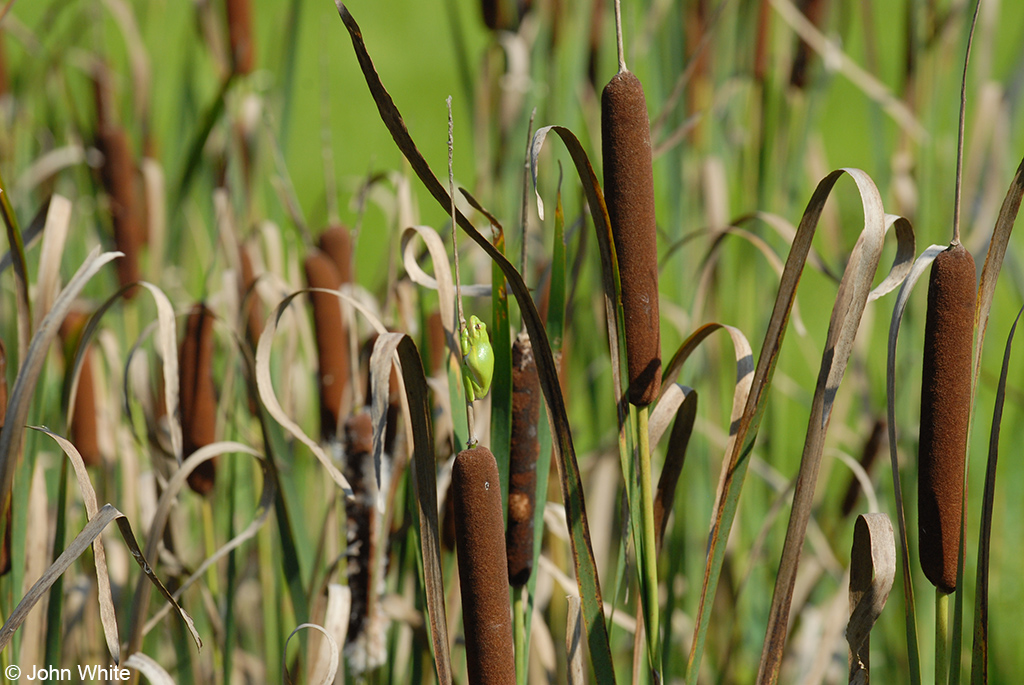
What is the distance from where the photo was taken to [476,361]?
1.44ft

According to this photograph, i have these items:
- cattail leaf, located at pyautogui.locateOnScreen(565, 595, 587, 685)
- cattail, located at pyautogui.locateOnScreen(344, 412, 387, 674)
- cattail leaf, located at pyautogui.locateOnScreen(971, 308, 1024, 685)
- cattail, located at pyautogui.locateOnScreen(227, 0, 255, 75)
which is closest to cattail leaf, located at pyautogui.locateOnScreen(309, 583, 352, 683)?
cattail, located at pyautogui.locateOnScreen(344, 412, 387, 674)

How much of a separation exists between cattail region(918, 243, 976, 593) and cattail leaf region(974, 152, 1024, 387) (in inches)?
1.2

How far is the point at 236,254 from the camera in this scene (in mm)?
1007

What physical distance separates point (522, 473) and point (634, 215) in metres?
0.19

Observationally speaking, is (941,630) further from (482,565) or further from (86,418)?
(86,418)

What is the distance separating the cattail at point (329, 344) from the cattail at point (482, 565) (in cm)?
41

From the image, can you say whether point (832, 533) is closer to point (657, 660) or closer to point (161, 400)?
point (657, 660)

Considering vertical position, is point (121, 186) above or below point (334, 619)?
above

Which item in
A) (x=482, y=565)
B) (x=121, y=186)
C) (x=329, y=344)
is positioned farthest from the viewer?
(x=121, y=186)

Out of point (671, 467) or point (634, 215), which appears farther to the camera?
point (671, 467)

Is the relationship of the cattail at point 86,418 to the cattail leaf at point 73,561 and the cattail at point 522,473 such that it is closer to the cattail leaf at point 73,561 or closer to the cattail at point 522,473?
the cattail leaf at point 73,561

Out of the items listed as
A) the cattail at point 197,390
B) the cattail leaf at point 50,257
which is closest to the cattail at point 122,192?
the cattail at point 197,390

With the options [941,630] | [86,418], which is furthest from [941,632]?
[86,418]

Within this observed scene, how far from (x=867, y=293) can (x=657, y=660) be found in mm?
252
